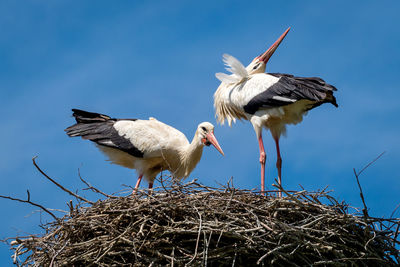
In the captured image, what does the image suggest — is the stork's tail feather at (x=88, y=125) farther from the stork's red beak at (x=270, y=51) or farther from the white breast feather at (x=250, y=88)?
the stork's red beak at (x=270, y=51)

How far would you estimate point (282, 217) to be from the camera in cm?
455

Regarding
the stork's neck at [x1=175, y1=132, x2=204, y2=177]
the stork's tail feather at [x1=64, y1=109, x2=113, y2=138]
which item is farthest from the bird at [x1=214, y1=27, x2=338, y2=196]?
the stork's tail feather at [x1=64, y1=109, x2=113, y2=138]

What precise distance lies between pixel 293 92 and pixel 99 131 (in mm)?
2381

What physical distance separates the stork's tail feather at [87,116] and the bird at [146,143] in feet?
0.04

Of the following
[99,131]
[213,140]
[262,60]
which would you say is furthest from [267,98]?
[99,131]

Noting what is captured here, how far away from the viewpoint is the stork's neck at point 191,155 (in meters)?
6.70

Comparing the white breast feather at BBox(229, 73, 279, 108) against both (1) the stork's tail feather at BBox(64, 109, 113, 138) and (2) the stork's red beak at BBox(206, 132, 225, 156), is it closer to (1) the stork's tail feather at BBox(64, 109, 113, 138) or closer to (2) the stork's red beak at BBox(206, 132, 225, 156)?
(2) the stork's red beak at BBox(206, 132, 225, 156)

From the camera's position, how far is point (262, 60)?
7.59 metres

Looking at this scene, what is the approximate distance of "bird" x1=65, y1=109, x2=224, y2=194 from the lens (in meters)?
6.66

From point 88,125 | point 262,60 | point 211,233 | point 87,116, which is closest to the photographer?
point 211,233

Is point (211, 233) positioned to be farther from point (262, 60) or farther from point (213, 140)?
point (262, 60)

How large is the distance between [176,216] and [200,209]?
20 cm

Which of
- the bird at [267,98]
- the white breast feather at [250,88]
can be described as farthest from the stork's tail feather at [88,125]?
the white breast feather at [250,88]

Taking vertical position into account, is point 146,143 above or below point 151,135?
below
